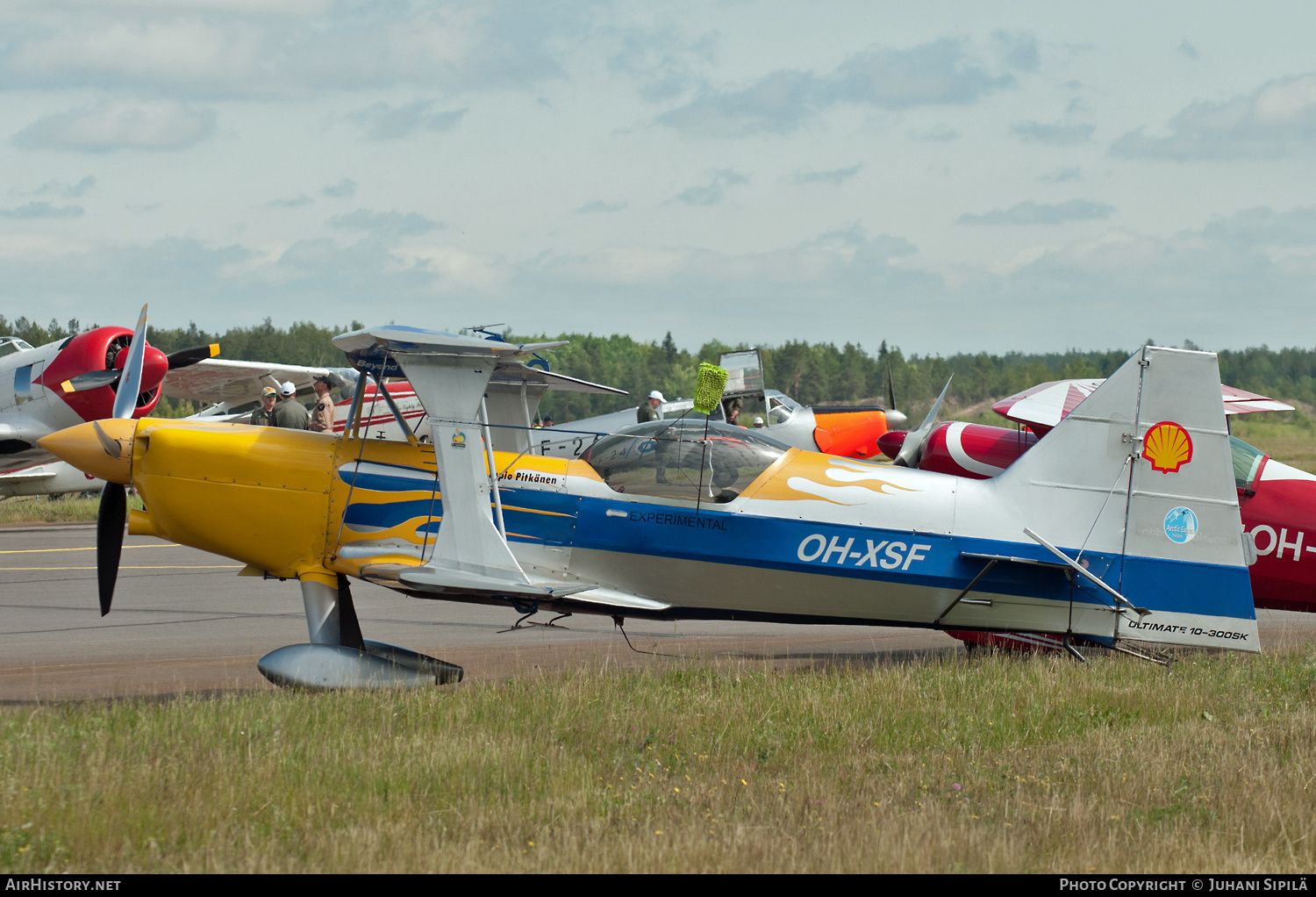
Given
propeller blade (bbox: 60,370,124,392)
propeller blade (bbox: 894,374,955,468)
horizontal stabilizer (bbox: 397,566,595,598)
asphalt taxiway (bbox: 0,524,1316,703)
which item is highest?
propeller blade (bbox: 60,370,124,392)

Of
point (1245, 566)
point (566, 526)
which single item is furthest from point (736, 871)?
point (1245, 566)

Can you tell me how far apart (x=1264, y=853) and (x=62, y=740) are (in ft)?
19.9

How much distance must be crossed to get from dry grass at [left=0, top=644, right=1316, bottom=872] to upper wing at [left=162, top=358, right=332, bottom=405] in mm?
14969

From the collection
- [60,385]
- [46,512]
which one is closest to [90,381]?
[60,385]

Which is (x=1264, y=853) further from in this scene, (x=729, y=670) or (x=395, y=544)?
(x=395, y=544)

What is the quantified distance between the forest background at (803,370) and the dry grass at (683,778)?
82.2 meters

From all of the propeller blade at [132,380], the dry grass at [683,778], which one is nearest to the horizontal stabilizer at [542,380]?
the dry grass at [683,778]

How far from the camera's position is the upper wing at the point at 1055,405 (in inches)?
412

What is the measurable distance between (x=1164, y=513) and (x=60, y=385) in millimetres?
15963

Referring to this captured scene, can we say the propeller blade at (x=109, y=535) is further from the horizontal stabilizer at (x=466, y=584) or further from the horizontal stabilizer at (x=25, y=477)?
the horizontal stabilizer at (x=25, y=477)

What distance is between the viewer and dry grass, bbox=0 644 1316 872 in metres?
4.70

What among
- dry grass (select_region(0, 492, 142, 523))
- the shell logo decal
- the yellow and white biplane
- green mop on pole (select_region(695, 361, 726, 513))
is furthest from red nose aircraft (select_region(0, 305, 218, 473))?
the shell logo decal

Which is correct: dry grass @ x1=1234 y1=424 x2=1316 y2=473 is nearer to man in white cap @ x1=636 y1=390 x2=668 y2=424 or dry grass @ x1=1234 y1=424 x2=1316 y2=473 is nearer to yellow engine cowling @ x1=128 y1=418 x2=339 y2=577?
man in white cap @ x1=636 y1=390 x2=668 y2=424
